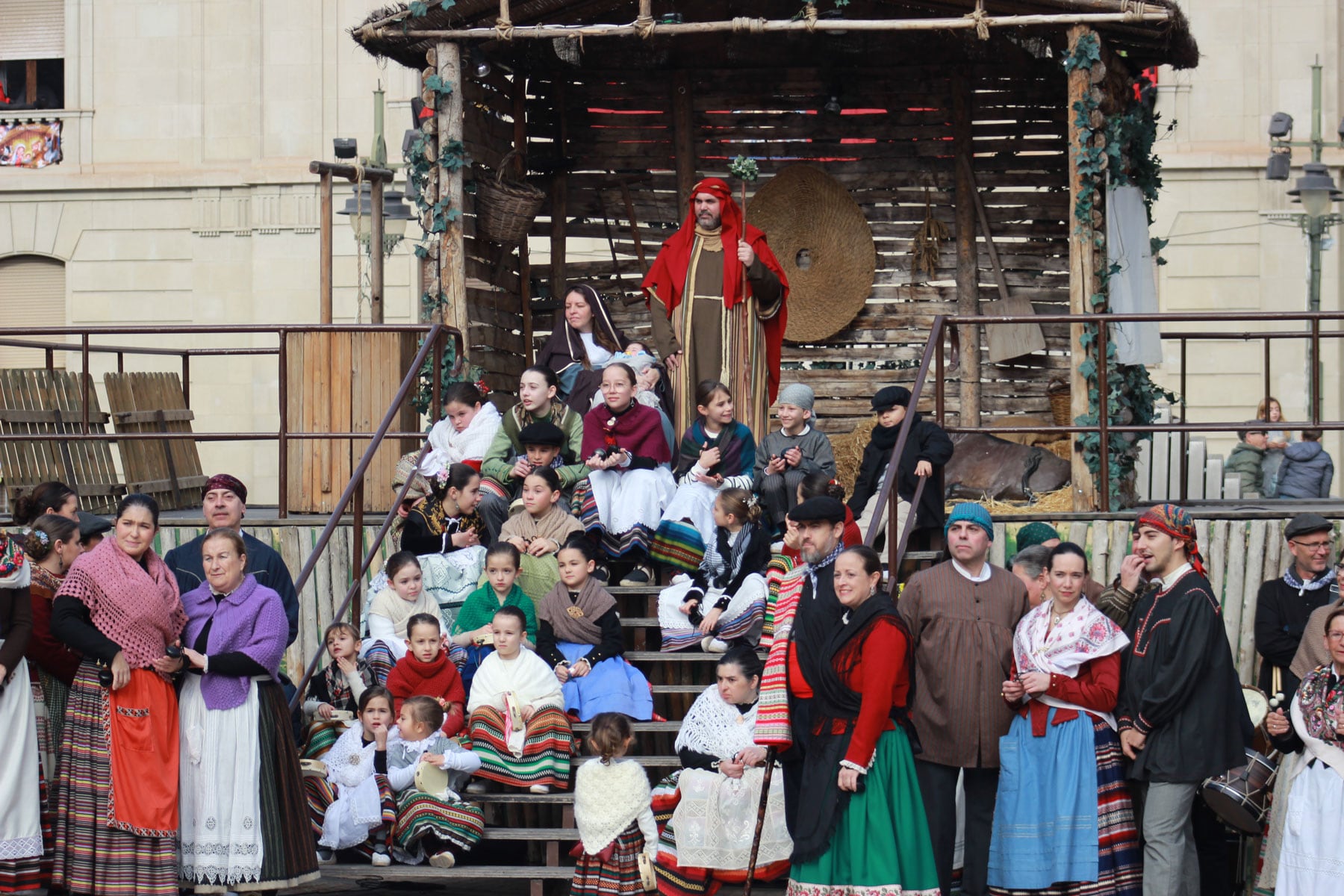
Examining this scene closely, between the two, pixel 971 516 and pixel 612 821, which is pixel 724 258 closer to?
pixel 971 516

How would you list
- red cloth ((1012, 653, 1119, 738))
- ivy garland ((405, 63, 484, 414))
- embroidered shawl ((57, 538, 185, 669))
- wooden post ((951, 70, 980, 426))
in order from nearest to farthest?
embroidered shawl ((57, 538, 185, 669)) < red cloth ((1012, 653, 1119, 738)) < ivy garland ((405, 63, 484, 414)) < wooden post ((951, 70, 980, 426))

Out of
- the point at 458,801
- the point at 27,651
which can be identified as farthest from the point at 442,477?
the point at 27,651

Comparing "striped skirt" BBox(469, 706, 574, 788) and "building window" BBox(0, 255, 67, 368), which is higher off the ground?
"building window" BBox(0, 255, 67, 368)

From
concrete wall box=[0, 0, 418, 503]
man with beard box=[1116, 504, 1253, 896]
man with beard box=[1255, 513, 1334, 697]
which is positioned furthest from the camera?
concrete wall box=[0, 0, 418, 503]

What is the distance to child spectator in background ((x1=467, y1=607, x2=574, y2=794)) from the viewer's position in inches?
327

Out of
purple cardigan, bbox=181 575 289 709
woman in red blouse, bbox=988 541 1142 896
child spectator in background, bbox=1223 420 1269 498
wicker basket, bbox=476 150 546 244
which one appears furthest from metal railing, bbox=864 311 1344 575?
child spectator in background, bbox=1223 420 1269 498

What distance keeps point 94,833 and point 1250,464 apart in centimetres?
1100

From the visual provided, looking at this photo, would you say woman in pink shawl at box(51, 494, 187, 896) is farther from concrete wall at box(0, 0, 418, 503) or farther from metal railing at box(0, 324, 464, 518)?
concrete wall at box(0, 0, 418, 503)

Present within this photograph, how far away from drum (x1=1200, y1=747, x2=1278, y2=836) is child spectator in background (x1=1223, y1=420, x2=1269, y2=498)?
8689mm

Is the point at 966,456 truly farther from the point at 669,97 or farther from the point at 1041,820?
the point at 1041,820

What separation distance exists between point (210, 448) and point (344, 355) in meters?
13.3

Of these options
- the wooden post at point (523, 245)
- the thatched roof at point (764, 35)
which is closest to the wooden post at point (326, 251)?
the wooden post at point (523, 245)

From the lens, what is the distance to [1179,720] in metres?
7.02

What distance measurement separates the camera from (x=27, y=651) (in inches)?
291
